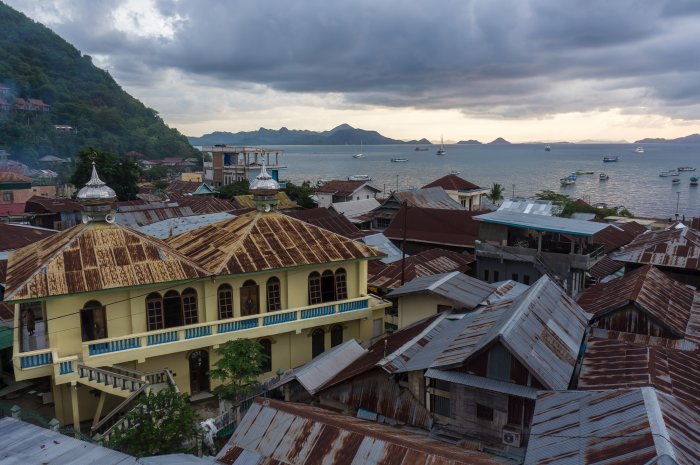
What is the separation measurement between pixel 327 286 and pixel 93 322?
1070cm

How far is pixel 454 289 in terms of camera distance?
24.8 m

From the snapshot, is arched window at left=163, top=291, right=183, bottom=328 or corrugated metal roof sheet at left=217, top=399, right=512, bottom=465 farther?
→ arched window at left=163, top=291, right=183, bottom=328

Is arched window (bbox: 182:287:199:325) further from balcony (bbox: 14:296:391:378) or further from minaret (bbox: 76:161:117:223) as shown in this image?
minaret (bbox: 76:161:117:223)

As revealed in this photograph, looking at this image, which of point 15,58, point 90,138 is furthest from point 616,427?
point 15,58

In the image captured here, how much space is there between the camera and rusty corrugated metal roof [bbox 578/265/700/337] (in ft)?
71.1

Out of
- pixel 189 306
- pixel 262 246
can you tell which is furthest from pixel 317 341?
pixel 189 306

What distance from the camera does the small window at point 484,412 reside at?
16.5 metres

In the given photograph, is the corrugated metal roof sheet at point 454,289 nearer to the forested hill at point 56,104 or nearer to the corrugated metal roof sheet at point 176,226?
the corrugated metal roof sheet at point 176,226

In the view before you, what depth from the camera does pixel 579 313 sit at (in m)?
21.6

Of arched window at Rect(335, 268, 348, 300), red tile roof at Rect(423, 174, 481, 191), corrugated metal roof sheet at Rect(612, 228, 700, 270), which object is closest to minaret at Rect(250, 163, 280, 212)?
arched window at Rect(335, 268, 348, 300)

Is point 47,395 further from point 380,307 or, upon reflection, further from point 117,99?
point 117,99

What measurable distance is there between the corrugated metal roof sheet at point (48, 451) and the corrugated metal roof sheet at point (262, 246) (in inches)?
426

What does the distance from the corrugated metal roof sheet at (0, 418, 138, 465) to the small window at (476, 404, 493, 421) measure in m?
10.3

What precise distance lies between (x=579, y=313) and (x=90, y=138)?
15831cm
